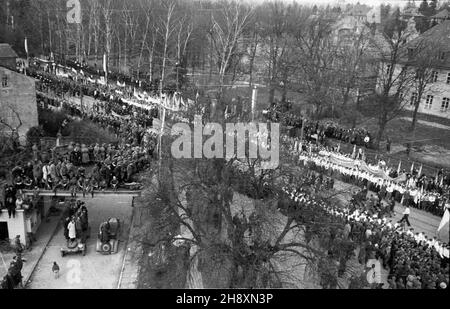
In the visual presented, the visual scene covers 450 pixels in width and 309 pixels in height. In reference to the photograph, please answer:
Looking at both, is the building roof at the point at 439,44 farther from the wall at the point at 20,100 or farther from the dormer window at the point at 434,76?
the wall at the point at 20,100

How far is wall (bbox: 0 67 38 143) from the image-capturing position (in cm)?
3197

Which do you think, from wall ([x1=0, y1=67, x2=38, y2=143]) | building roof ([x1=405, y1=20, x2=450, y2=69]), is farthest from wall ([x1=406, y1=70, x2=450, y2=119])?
wall ([x1=0, y1=67, x2=38, y2=143])

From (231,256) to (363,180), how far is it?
11.2m

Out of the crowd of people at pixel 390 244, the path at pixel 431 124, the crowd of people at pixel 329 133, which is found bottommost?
the path at pixel 431 124

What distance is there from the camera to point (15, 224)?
2119 cm

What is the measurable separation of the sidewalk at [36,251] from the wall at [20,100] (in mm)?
10580

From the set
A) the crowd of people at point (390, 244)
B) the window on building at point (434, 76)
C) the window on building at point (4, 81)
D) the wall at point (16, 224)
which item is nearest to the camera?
the crowd of people at point (390, 244)

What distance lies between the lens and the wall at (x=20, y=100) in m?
32.0

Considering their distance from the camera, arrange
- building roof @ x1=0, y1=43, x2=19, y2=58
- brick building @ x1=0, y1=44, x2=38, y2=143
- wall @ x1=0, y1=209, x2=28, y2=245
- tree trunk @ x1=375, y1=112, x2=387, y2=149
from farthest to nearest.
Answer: building roof @ x1=0, y1=43, x2=19, y2=58
tree trunk @ x1=375, y1=112, x2=387, y2=149
brick building @ x1=0, y1=44, x2=38, y2=143
wall @ x1=0, y1=209, x2=28, y2=245

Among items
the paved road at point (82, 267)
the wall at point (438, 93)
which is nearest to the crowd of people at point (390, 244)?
the paved road at point (82, 267)

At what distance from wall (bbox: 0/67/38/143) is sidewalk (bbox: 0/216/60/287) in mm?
10580

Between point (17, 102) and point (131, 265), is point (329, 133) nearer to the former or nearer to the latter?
point (131, 265)

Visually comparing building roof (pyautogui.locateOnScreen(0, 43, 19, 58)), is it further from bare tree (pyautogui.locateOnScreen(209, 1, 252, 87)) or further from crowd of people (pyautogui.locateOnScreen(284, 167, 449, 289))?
crowd of people (pyautogui.locateOnScreen(284, 167, 449, 289))
